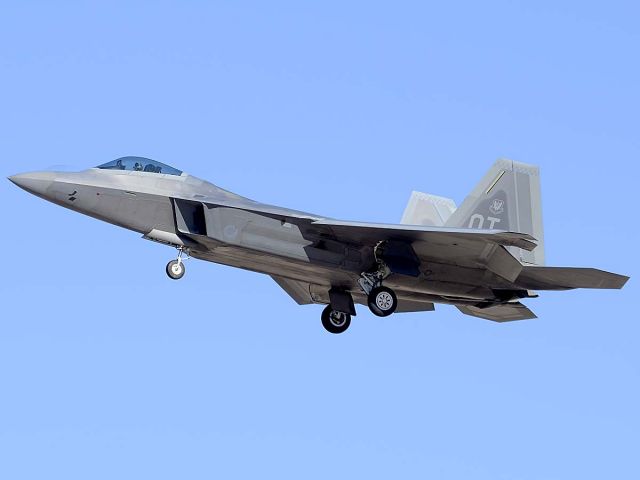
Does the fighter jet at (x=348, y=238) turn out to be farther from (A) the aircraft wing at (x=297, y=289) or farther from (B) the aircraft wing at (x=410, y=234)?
(A) the aircraft wing at (x=297, y=289)

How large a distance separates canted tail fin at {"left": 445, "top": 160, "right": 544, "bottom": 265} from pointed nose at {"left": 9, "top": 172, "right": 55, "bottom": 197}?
324 inches

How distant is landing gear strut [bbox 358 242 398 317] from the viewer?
25.8 meters

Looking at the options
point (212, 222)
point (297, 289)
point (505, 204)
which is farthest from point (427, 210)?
point (212, 222)

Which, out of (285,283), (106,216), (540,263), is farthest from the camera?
(285,283)

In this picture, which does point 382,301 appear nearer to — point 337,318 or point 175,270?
point 337,318

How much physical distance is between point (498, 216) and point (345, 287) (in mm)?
3446

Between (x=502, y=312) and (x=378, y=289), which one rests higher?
(x=378, y=289)

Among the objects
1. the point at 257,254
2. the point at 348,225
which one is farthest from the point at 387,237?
the point at 257,254

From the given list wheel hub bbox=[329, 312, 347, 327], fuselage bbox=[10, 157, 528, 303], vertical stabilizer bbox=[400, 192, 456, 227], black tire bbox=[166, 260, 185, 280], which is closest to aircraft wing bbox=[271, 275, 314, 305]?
wheel hub bbox=[329, 312, 347, 327]

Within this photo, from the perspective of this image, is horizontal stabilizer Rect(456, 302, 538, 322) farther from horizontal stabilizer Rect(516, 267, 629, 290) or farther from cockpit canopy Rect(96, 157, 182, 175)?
cockpit canopy Rect(96, 157, 182, 175)

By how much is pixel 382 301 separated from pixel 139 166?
17.6 feet

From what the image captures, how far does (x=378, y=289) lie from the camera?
2583 cm

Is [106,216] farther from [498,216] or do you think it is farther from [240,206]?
[498,216]

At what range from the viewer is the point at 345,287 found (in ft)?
89.8
